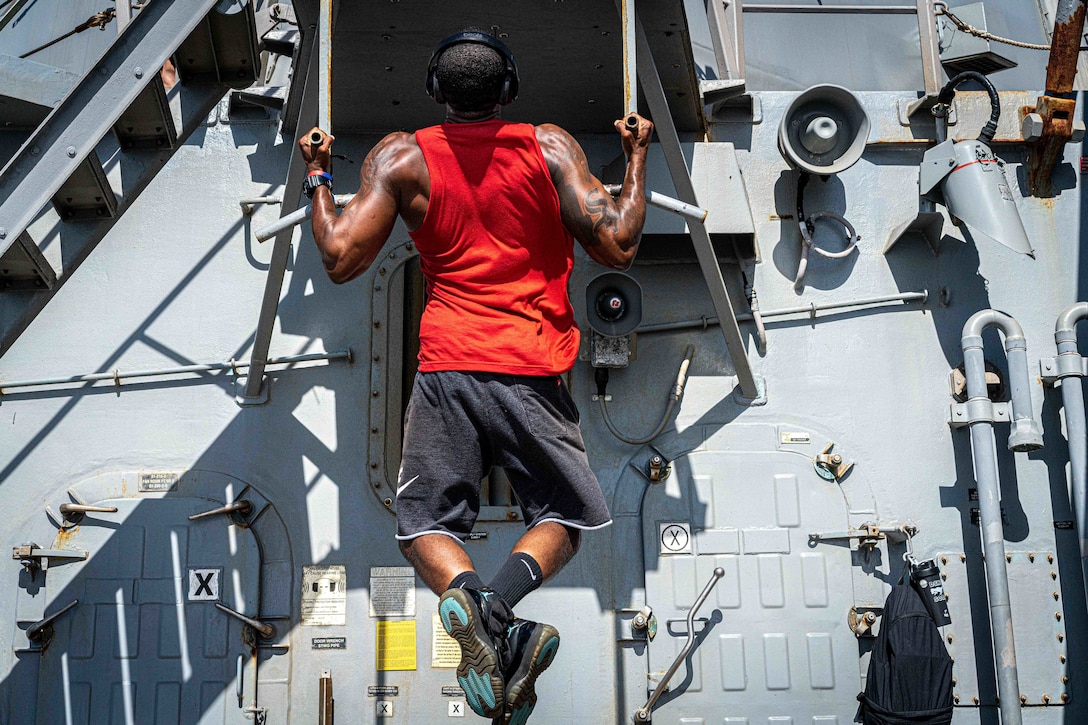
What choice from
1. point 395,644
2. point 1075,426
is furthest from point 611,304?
point 1075,426

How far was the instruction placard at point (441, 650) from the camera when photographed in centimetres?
507

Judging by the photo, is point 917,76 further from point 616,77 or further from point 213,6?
point 213,6

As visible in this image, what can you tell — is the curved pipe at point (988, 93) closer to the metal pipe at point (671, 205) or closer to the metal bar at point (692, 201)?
the metal bar at point (692, 201)

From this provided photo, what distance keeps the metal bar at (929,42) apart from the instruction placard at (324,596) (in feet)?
13.0

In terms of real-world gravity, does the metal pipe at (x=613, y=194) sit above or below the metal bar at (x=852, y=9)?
below

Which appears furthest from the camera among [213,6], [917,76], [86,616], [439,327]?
[917,76]

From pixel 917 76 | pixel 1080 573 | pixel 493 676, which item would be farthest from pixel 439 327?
pixel 917 76

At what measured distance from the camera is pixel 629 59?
4.04 meters

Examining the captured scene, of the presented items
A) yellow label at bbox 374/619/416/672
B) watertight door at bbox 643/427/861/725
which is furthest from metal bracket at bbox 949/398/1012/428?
yellow label at bbox 374/619/416/672

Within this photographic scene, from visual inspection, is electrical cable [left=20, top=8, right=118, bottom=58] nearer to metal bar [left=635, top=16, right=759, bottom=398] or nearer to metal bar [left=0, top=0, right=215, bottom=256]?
metal bar [left=0, top=0, right=215, bottom=256]

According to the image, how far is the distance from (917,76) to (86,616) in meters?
5.59

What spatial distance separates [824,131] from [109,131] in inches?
129

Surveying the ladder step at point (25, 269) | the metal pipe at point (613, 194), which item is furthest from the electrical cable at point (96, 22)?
the metal pipe at point (613, 194)

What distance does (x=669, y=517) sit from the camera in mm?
5273
